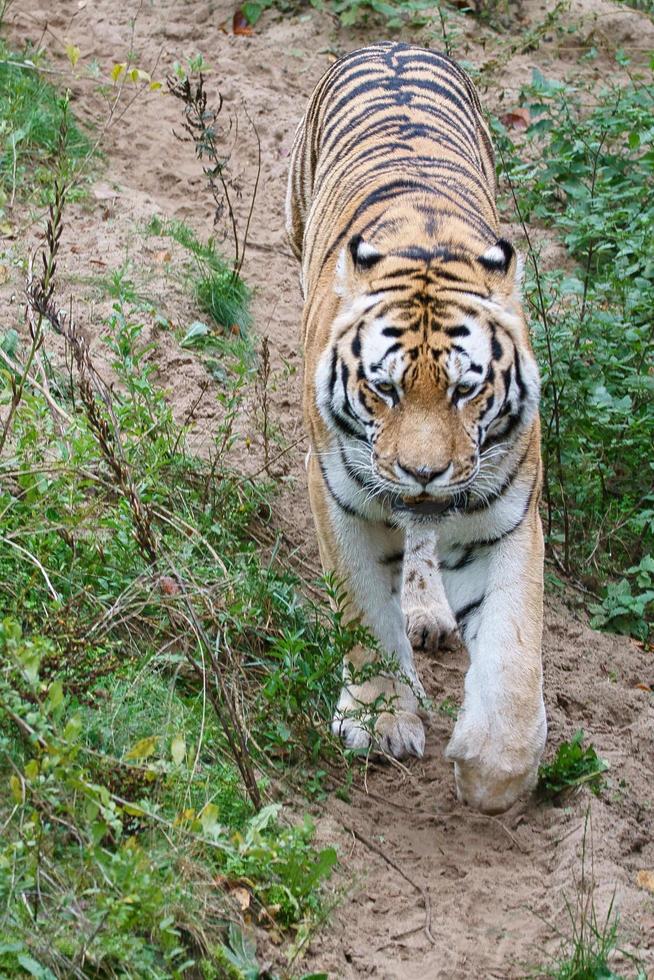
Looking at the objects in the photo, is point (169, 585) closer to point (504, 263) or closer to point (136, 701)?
point (136, 701)

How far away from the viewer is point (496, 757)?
12.2 feet

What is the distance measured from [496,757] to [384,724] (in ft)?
1.59

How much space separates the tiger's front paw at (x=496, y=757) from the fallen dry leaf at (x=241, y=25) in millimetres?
6395

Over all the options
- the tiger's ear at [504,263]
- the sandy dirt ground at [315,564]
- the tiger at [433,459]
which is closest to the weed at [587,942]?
the sandy dirt ground at [315,564]

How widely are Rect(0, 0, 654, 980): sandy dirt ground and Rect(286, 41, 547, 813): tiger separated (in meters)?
0.20

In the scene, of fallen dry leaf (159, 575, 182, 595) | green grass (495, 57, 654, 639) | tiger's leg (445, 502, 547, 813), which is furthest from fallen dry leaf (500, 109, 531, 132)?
fallen dry leaf (159, 575, 182, 595)

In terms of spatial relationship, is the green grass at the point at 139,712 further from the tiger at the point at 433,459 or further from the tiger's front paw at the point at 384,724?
the tiger at the point at 433,459

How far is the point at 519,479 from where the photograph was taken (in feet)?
13.0

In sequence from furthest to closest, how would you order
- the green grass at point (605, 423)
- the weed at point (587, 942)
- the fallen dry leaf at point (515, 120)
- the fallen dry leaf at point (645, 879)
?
the fallen dry leaf at point (515, 120), the green grass at point (605, 423), the fallen dry leaf at point (645, 879), the weed at point (587, 942)

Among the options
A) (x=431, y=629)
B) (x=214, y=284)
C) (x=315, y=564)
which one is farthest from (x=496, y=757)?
(x=214, y=284)

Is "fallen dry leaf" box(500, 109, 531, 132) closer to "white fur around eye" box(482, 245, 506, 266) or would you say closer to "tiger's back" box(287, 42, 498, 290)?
"tiger's back" box(287, 42, 498, 290)

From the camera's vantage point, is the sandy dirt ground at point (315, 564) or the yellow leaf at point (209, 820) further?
the sandy dirt ground at point (315, 564)

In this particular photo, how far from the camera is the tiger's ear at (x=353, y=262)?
405 centimetres

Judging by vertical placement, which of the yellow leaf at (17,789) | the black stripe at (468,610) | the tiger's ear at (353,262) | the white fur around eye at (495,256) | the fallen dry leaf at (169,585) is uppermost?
the white fur around eye at (495,256)
